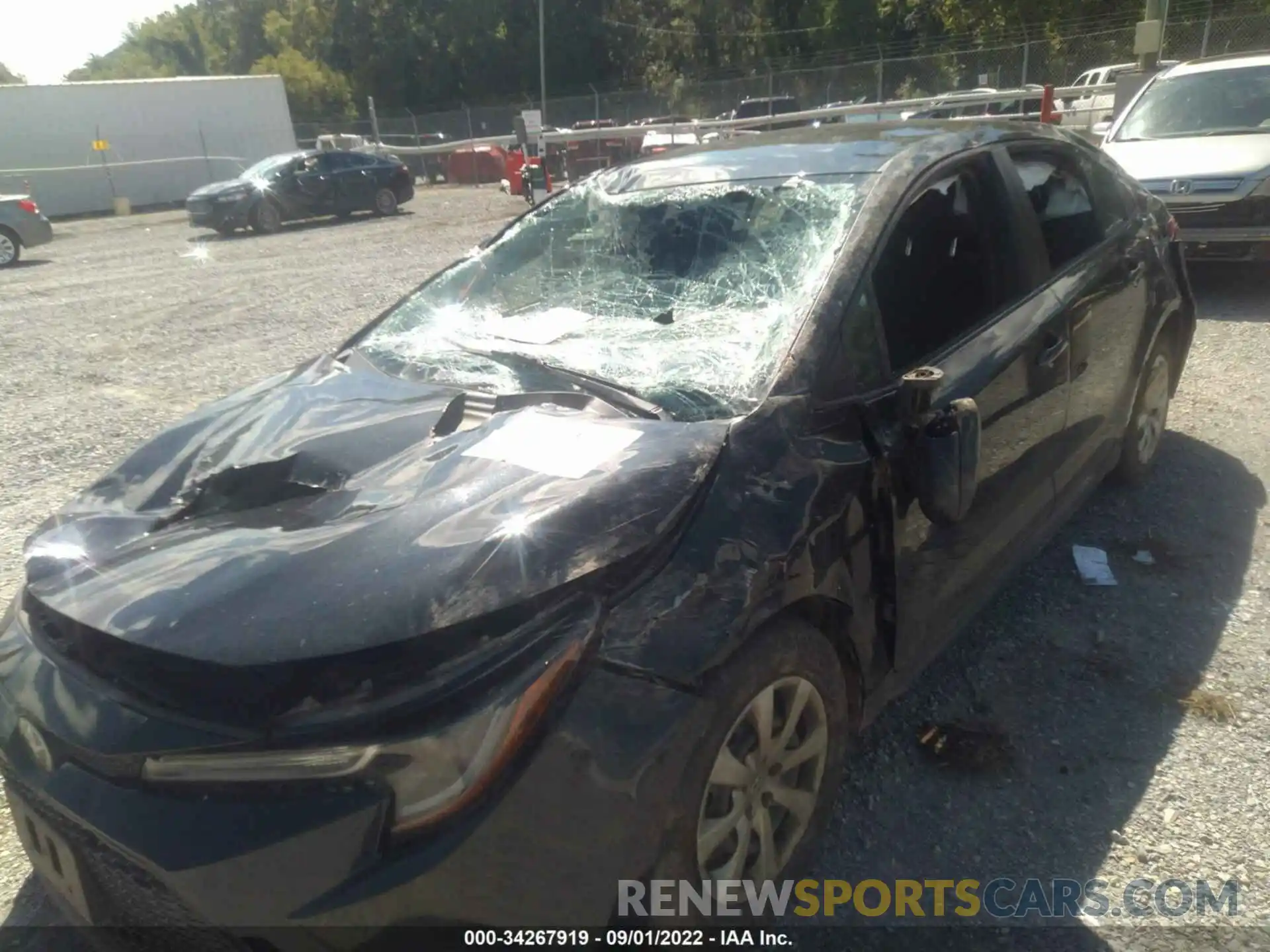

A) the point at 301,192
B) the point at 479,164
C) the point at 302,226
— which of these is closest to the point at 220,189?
the point at 301,192

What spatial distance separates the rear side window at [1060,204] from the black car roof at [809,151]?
12 centimetres

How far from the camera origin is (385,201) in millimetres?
20500

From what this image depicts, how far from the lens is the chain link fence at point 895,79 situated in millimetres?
22438

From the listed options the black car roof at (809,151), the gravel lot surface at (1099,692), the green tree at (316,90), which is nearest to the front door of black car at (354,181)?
the gravel lot surface at (1099,692)

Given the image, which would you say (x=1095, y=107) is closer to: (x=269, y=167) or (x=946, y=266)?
(x=269, y=167)

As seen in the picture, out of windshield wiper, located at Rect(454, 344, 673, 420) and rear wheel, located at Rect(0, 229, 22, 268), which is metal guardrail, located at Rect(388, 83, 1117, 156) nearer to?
rear wheel, located at Rect(0, 229, 22, 268)

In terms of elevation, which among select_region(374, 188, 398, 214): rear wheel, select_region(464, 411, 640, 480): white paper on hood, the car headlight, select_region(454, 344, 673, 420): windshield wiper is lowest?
select_region(374, 188, 398, 214): rear wheel

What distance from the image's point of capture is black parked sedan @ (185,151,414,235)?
1789cm

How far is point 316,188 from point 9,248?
585cm

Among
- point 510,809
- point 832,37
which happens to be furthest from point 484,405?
point 832,37

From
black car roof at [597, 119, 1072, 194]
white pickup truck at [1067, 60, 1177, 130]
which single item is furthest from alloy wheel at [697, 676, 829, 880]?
white pickup truck at [1067, 60, 1177, 130]

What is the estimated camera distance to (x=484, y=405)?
2.55 meters

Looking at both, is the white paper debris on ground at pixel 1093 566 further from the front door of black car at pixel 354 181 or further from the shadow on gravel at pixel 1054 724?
the front door of black car at pixel 354 181

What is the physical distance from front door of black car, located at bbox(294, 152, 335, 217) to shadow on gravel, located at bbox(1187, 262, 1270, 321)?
16.0 metres
